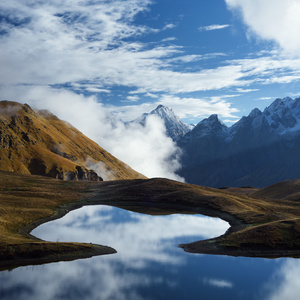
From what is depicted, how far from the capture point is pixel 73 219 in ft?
293

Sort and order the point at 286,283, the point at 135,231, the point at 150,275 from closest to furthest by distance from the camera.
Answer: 1. the point at 286,283
2. the point at 150,275
3. the point at 135,231

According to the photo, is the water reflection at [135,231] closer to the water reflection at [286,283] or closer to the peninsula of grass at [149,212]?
the peninsula of grass at [149,212]

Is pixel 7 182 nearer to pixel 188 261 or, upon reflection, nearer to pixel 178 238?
pixel 178 238

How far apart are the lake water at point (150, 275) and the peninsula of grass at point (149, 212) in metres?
3.56

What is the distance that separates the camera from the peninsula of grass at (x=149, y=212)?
56.6m

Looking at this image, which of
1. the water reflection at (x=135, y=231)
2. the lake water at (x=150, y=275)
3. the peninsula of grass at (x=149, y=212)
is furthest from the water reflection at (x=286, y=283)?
the water reflection at (x=135, y=231)

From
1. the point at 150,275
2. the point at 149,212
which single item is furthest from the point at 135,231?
the point at 150,275

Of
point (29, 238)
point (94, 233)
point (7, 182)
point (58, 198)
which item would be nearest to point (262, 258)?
point (94, 233)

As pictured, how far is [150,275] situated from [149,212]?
52943mm

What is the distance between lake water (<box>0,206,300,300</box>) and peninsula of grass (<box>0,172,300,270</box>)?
3.56m

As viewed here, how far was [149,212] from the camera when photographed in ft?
333

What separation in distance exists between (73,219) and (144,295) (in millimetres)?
51051

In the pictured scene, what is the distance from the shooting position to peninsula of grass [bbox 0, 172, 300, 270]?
56.6m

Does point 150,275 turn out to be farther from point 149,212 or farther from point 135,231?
point 149,212
